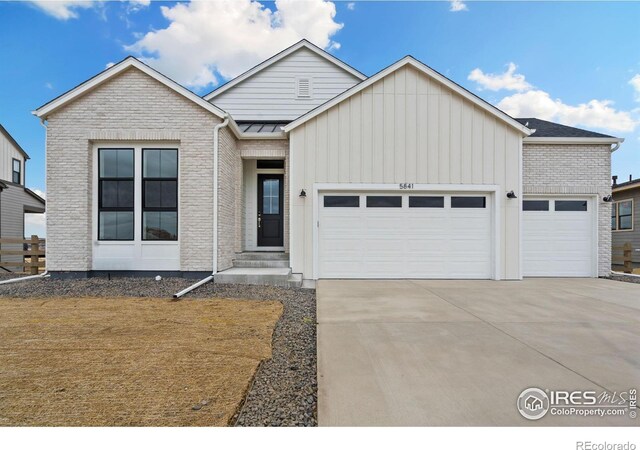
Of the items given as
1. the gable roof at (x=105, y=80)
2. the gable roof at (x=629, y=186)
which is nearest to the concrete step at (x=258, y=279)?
the gable roof at (x=105, y=80)

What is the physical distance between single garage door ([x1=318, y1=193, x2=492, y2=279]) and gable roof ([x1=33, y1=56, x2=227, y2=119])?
13.9ft

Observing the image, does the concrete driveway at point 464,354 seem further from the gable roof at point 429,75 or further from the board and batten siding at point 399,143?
the gable roof at point 429,75

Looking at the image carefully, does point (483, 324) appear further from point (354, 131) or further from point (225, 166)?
point (225, 166)

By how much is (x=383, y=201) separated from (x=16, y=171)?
21605mm

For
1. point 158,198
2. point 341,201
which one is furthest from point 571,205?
point 158,198

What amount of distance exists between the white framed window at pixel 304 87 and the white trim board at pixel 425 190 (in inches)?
200

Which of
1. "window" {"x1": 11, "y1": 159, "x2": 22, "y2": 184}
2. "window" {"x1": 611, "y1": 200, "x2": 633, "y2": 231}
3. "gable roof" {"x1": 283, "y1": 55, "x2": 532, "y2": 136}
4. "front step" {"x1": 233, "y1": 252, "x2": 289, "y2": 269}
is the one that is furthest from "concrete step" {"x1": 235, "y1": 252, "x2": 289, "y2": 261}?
"window" {"x1": 11, "y1": 159, "x2": 22, "y2": 184}

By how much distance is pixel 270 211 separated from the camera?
31.6 feet

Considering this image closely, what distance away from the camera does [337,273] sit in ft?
26.8

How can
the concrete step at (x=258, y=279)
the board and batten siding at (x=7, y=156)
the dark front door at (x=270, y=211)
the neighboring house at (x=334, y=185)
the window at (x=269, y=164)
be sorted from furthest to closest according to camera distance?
the board and batten siding at (x=7, y=156), the dark front door at (x=270, y=211), the window at (x=269, y=164), the neighboring house at (x=334, y=185), the concrete step at (x=258, y=279)

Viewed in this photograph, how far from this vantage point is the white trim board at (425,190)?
8062 millimetres

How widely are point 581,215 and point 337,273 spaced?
7141 millimetres

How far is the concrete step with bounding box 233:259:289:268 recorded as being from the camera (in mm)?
8320
